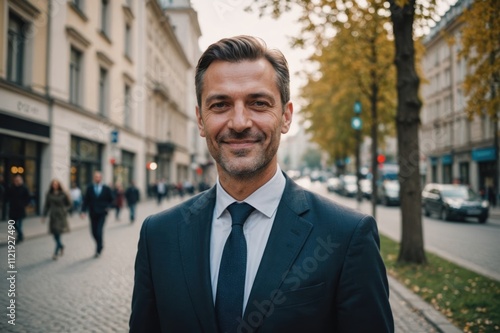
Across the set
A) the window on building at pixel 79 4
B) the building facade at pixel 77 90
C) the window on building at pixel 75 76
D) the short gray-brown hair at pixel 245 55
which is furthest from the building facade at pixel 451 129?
the short gray-brown hair at pixel 245 55

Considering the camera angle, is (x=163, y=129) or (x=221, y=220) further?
(x=163, y=129)

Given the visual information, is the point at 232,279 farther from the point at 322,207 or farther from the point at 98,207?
the point at 98,207

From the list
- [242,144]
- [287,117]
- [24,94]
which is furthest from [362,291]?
[24,94]

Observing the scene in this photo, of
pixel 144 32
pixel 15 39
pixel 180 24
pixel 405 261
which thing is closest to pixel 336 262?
pixel 405 261

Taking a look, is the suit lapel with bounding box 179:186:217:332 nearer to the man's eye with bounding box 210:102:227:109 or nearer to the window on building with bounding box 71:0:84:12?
the man's eye with bounding box 210:102:227:109

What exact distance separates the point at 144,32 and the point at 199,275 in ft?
104

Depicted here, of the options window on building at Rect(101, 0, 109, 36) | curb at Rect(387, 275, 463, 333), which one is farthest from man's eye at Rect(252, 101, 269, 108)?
window on building at Rect(101, 0, 109, 36)

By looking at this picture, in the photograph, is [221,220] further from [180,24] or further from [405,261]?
[180,24]

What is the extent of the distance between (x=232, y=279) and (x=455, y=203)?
19246 mm

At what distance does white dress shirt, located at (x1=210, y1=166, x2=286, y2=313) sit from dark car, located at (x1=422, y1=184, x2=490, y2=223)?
18.7 metres

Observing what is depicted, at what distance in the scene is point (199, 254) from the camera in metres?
1.81

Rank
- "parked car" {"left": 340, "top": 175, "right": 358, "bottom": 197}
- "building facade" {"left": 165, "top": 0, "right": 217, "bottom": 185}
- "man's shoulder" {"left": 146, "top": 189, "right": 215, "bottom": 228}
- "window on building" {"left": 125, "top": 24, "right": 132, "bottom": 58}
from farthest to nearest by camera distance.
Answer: "building facade" {"left": 165, "top": 0, "right": 217, "bottom": 185}, "parked car" {"left": 340, "top": 175, "right": 358, "bottom": 197}, "window on building" {"left": 125, "top": 24, "right": 132, "bottom": 58}, "man's shoulder" {"left": 146, "top": 189, "right": 215, "bottom": 228}

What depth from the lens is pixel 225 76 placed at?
186 centimetres

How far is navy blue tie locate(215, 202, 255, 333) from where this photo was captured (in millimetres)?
1660
